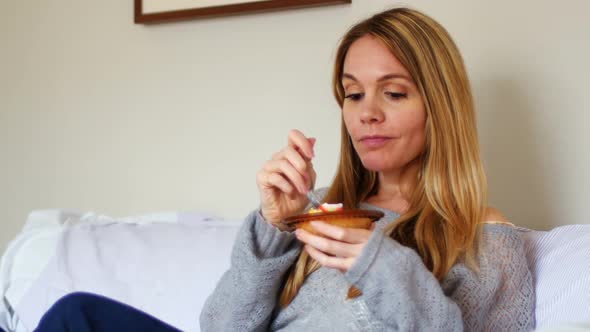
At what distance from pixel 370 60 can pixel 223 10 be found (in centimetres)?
64

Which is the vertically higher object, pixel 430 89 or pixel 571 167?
pixel 430 89

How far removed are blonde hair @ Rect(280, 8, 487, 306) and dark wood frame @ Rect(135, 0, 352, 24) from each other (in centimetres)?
43

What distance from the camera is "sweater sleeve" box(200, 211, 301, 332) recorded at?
1277mm

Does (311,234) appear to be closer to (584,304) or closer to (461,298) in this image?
(461,298)

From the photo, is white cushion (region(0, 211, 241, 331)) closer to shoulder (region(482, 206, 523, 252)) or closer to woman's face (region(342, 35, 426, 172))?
woman's face (region(342, 35, 426, 172))

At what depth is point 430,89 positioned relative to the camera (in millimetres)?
1312

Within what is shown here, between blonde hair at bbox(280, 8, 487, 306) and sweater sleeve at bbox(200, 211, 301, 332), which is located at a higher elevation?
blonde hair at bbox(280, 8, 487, 306)

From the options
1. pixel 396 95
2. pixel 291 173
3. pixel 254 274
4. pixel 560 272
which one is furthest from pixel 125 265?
pixel 560 272

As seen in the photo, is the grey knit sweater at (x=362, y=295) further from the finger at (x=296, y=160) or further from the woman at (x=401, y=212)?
the finger at (x=296, y=160)

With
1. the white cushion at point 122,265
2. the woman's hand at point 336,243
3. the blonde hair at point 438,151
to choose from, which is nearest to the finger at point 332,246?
the woman's hand at point 336,243

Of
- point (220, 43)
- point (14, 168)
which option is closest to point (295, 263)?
point (220, 43)

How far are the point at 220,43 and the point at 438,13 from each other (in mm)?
569

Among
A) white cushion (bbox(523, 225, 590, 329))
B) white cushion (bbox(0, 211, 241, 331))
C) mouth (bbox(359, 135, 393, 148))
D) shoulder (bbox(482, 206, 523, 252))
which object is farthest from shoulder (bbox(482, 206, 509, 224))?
white cushion (bbox(0, 211, 241, 331))

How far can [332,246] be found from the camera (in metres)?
1.04
